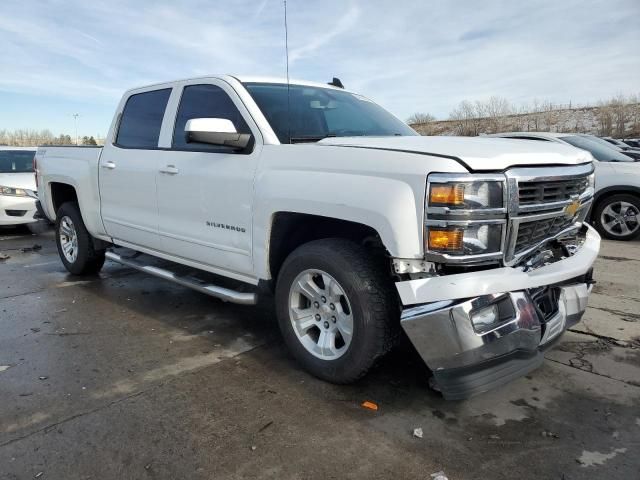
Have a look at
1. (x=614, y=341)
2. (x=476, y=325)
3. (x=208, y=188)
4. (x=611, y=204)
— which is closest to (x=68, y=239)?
(x=208, y=188)

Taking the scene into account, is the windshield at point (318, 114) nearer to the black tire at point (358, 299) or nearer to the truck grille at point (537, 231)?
the black tire at point (358, 299)

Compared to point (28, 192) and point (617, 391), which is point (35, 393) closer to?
point (617, 391)

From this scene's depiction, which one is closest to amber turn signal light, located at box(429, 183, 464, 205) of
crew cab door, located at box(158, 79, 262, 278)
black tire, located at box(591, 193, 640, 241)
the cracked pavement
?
the cracked pavement

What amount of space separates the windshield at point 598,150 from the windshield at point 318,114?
5.27m

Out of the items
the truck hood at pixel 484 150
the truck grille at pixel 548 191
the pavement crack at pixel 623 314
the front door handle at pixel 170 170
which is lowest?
the pavement crack at pixel 623 314

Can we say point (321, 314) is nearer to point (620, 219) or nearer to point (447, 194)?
point (447, 194)

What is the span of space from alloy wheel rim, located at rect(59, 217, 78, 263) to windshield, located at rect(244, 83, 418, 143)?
3.22 meters

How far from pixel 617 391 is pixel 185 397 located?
261 centimetres

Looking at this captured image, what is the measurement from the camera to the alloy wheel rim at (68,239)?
585cm

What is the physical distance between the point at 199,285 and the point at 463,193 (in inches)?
89.3

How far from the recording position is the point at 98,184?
5.15 m

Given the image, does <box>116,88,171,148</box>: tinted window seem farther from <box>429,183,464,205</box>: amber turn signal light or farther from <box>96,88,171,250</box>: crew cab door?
<box>429,183,464,205</box>: amber turn signal light

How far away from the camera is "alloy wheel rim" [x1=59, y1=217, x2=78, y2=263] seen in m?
5.85

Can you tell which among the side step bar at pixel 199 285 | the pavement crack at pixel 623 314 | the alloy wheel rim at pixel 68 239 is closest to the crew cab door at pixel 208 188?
the side step bar at pixel 199 285
